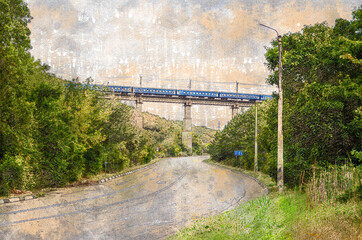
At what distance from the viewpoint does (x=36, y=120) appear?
66.5 feet

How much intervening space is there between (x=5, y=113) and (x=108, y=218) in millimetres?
9108

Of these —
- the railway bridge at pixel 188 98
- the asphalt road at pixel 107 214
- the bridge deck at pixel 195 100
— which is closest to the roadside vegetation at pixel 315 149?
the asphalt road at pixel 107 214

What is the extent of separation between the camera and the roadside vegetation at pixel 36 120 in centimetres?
1691

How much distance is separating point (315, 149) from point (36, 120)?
15.7 metres

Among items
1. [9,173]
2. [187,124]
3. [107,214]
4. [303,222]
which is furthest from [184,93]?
[303,222]

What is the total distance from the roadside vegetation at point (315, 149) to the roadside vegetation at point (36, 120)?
1221 cm

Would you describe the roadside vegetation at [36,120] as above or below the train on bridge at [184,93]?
below

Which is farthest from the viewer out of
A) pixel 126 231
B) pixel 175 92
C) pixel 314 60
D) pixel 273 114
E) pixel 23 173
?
pixel 175 92

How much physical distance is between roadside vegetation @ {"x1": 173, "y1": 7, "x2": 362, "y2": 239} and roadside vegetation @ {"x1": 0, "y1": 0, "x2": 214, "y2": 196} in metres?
12.2

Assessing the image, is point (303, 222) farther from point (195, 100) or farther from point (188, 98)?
point (195, 100)

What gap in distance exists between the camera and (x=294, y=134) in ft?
55.6

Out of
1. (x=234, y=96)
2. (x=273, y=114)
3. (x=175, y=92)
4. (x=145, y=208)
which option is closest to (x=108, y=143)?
(x=273, y=114)

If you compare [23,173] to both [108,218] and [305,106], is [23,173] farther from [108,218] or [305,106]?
[305,106]

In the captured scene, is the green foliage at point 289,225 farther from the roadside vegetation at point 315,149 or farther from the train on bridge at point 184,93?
the train on bridge at point 184,93
